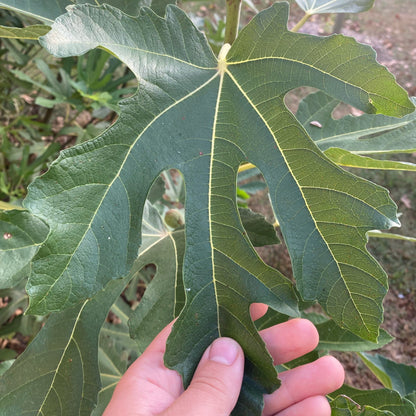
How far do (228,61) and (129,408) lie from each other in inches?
25.0

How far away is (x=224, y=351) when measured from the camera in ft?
2.31

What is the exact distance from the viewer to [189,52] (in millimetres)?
709

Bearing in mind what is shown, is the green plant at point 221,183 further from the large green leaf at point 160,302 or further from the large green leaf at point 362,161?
the large green leaf at point 160,302

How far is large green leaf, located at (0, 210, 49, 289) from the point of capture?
801mm

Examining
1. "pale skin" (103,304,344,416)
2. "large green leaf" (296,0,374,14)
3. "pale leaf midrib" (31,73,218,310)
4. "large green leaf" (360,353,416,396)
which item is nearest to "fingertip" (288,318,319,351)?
"pale skin" (103,304,344,416)

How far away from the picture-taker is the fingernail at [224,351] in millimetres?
695

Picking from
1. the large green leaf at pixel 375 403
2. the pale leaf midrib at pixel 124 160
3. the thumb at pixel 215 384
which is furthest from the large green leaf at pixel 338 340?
the pale leaf midrib at pixel 124 160

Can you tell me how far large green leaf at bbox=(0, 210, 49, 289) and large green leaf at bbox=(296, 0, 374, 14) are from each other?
0.73 metres

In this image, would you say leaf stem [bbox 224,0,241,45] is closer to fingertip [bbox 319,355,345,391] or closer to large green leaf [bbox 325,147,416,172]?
large green leaf [bbox 325,147,416,172]

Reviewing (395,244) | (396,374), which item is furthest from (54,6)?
(395,244)

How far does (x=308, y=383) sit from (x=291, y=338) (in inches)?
4.0

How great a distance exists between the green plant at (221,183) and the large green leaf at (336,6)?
0.25 m

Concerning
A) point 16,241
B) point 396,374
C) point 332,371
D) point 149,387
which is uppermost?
point 16,241

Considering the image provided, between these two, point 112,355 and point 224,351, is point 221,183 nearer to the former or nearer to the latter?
point 224,351
